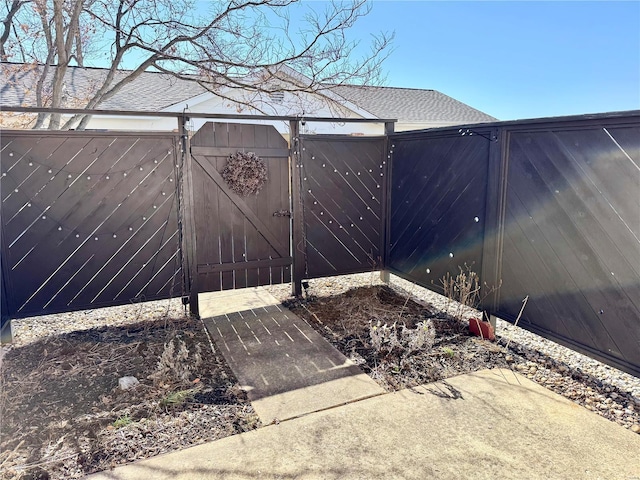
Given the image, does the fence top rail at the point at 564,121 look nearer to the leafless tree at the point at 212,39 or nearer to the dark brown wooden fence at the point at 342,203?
the dark brown wooden fence at the point at 342,203

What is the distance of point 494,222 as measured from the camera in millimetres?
3447

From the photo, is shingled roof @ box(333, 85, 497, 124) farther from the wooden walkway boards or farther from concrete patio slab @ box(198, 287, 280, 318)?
the wooden walkway boards

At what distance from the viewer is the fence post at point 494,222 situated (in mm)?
3344

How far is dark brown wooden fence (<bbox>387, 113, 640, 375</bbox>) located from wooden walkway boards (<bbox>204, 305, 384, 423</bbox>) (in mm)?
1515

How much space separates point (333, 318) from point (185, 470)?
2.24 m

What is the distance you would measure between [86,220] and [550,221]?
396cm

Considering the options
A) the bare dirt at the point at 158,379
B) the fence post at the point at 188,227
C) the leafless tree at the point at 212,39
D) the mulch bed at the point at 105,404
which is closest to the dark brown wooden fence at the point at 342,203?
the bare dirt at the point at 158,379

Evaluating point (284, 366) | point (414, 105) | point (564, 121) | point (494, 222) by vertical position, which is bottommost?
point (284, 366)

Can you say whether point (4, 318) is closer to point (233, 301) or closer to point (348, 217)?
point (233, 301)

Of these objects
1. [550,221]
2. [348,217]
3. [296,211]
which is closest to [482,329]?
[550,221]

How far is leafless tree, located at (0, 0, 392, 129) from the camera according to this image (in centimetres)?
571

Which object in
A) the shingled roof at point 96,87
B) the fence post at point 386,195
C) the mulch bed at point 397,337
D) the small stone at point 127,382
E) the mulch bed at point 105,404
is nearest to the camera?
the mulch bed at point 105,404

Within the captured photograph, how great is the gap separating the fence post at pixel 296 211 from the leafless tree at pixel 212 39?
1941 mm

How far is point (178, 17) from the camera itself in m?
5.78
